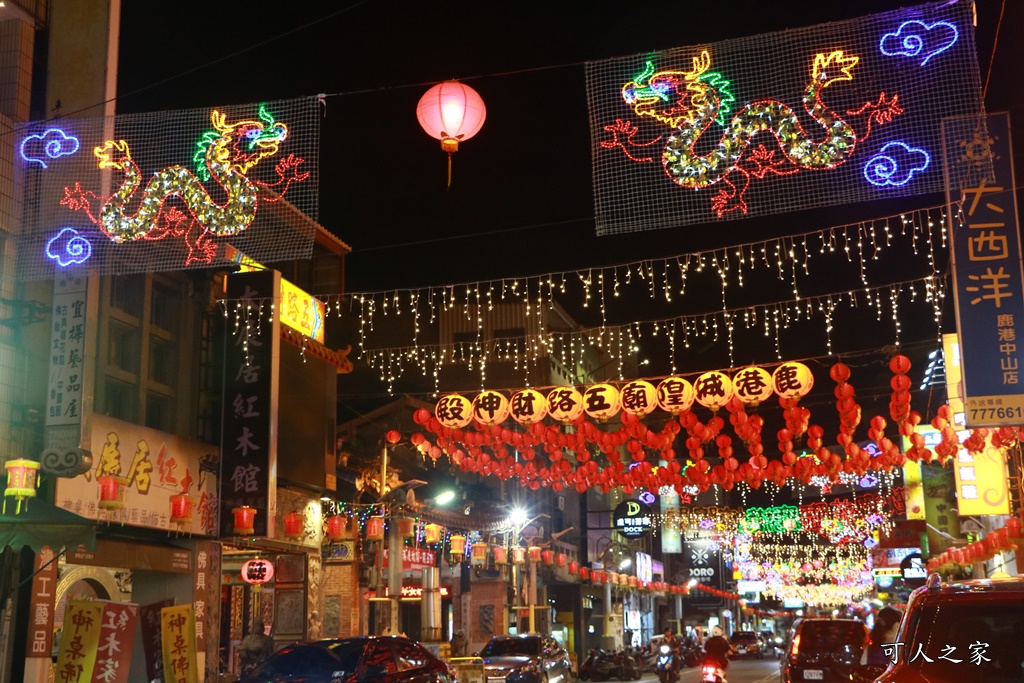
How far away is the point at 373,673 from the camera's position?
13734 millimetres

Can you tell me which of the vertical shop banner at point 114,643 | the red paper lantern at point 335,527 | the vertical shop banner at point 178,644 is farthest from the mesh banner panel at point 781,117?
the red paper lantern at point 335,527

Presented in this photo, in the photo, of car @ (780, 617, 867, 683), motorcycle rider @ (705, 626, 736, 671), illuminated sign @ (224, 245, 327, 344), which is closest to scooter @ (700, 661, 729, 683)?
motorcycle rider @ (705, 626, 736, 671)

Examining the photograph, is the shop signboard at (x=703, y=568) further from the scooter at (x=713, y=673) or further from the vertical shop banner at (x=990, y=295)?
A: the vertical shop banner at (x=990, y=295)

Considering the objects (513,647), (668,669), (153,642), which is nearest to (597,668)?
(668,669)

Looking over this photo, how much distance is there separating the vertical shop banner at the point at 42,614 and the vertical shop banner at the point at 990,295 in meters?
13.7

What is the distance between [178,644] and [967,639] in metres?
12.2

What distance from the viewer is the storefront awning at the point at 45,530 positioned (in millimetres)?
14398

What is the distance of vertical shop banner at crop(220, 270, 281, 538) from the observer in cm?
2103

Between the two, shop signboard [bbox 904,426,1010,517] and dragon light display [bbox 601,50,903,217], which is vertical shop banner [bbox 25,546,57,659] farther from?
shop signboard [bbox 904,426,1010,517]

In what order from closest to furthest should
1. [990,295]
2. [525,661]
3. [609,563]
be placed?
[990,295] < [525,661] < [609,563]

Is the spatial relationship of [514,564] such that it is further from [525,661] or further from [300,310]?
[300,310]

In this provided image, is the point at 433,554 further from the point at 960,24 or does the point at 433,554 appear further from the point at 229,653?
the point at 960,24

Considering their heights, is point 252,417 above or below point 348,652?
above

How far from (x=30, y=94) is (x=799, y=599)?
86.8m
